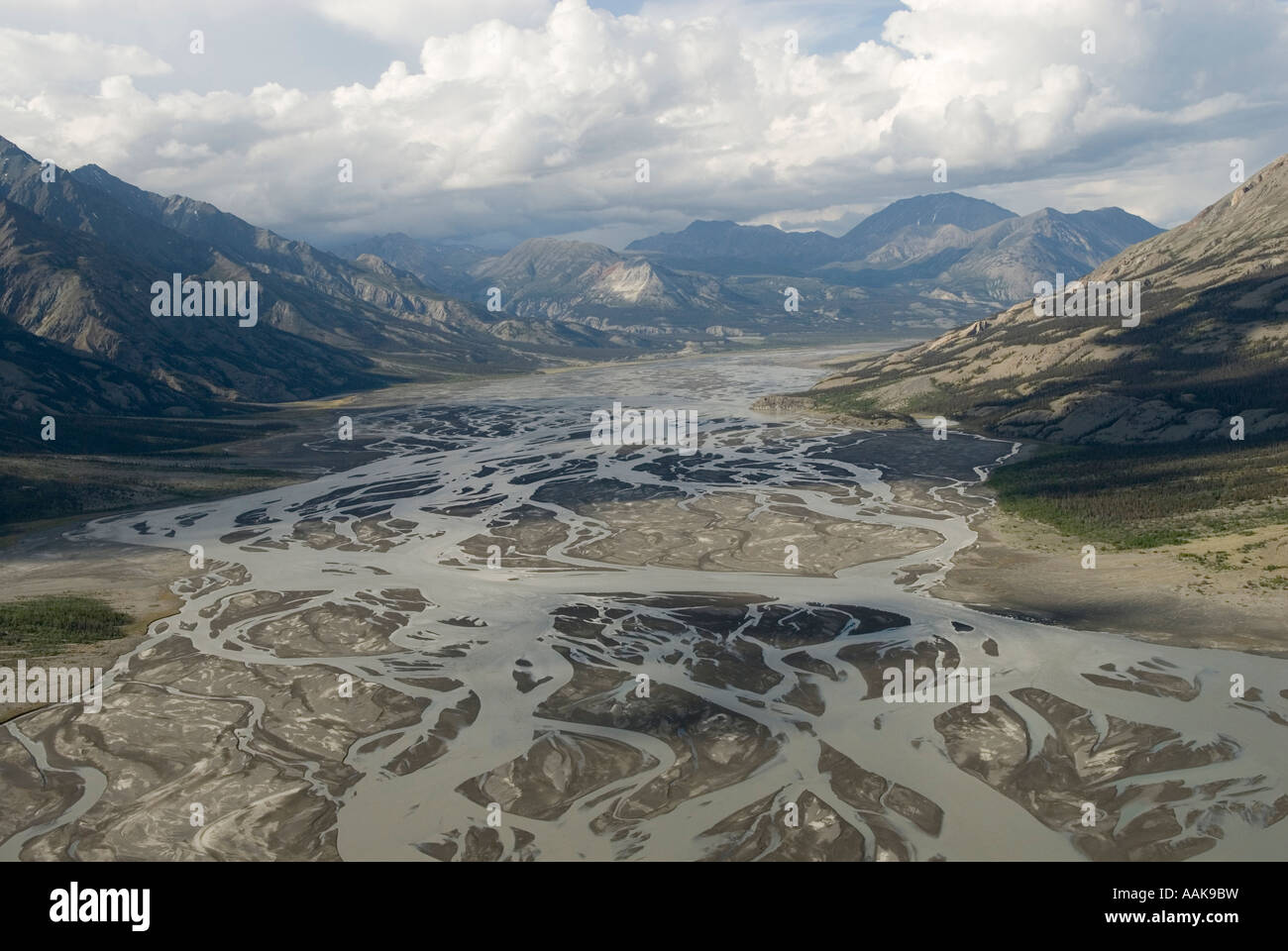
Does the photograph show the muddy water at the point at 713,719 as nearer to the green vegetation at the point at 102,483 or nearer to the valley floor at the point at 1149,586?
the valley floor at the point at 1149,586

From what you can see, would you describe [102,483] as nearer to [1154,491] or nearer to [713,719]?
[713,719]

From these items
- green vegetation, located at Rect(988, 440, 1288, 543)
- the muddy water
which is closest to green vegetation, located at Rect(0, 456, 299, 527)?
the muddy water

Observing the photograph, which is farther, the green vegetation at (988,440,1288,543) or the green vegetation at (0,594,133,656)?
the green vegetation at (988,440,1288,543)

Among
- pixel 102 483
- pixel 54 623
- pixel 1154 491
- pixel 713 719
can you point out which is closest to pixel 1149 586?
pixel 1154 491

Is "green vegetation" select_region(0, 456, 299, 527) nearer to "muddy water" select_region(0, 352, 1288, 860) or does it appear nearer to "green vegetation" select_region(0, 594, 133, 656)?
"muddy water" select_region(0, 352, 1288, 860)

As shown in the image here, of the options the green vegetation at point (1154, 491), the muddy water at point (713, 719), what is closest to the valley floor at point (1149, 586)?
the green vegetation at point (1154, 491)
